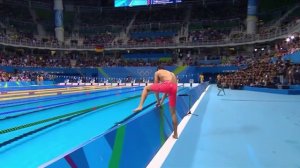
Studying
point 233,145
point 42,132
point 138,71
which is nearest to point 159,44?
point 138,71

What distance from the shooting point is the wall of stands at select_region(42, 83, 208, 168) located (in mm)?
2367

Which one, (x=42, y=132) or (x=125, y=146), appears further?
(x=42, y=132)

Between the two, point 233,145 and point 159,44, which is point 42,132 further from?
point 159,44

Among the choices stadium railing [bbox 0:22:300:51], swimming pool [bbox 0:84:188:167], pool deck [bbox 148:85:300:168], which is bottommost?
pool deck [bbox 148:85:300:168]

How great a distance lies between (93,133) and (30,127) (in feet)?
4.93

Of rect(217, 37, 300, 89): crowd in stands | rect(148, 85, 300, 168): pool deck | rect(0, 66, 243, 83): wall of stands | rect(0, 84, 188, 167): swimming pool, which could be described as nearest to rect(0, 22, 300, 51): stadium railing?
rect(0, 66, 243, 83): wall of stands

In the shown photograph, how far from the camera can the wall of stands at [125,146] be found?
2.37 m

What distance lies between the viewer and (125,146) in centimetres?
343

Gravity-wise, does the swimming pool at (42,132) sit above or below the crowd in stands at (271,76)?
below

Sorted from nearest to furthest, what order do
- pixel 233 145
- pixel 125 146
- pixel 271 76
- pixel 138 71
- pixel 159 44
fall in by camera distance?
1. pixel 125 146
2. pixel 233 145
3. pixel 271 76
4. pixel 138 71
5. pixel 159 44

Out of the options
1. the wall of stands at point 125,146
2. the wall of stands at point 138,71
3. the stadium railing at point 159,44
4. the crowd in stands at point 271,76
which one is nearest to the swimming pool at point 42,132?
the wall of stands at point 125,146

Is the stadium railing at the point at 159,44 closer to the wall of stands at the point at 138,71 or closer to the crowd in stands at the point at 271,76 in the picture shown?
the wall of stands at the point at 138,71

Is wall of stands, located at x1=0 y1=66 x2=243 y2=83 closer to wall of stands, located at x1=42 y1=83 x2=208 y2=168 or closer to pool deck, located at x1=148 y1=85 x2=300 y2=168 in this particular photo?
pool deck, located at x1=148 y1=85 x2=300 y2=168

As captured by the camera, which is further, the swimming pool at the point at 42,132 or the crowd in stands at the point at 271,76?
the crowd in stands at the point at 271,76
